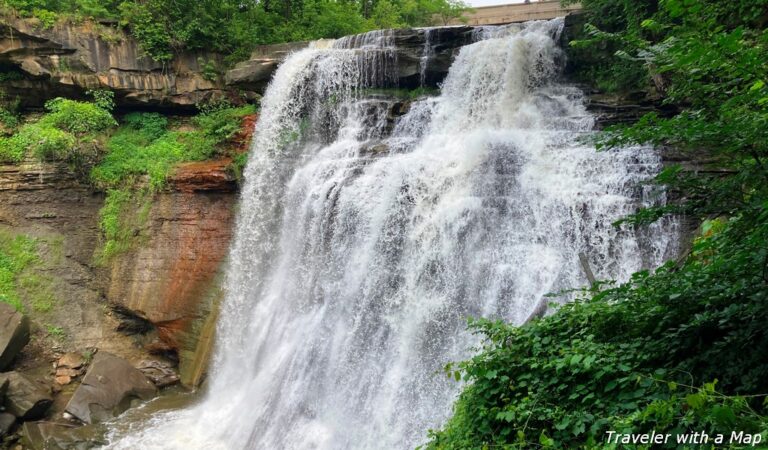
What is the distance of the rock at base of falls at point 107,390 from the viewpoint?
396 inches

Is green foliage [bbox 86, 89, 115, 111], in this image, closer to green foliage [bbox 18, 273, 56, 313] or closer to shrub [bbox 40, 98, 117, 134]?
shrub [bbox 40, 98, 117, 134]

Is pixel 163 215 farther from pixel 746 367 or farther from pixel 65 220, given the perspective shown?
pixel 746 367

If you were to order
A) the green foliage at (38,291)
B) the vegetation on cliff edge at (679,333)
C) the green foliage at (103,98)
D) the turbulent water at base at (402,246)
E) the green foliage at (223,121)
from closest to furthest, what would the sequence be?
the vegetation on cliff edge at (679,333) < the turbulent water at base at (402,246) < the green foliage at (38,291) < the green foliage at (223,121) < the green foliage at (103,98)

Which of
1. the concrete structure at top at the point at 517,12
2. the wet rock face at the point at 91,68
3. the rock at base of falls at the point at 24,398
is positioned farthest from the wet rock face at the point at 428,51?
the rock at base of falls at the point at 24,398

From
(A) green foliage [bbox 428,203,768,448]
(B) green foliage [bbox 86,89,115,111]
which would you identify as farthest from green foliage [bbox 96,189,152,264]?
(A) green foliage [bbox 428,203,768,448]

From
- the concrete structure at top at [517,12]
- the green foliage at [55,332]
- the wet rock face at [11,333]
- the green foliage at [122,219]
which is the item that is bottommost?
the green foliage at [55,332]

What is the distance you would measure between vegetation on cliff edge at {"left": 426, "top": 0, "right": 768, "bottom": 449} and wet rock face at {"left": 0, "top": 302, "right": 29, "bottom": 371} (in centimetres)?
1069

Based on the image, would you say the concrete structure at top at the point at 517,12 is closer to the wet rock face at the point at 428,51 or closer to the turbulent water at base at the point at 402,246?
the wet rock face at the point at 428,51

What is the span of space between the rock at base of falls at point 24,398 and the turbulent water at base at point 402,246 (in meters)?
1.91

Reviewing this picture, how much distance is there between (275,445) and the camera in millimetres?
7668

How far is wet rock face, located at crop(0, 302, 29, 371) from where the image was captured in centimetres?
1042

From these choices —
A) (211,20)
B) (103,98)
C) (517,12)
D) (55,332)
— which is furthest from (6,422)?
(517,12)

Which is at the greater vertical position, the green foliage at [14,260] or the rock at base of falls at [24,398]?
the green foliage at [14,260]

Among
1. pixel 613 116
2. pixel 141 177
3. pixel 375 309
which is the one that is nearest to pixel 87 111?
pixel 141 177
